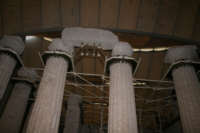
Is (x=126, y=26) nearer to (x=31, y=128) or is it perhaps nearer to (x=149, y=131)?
(x=31, y=128)

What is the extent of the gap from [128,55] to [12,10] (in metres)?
6.79

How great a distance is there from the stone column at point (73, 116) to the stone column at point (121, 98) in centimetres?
530

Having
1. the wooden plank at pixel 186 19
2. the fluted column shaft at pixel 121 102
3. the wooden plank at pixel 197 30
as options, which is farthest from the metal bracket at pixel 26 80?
the wooden plank at pixel 197 30

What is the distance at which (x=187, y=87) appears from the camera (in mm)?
5906

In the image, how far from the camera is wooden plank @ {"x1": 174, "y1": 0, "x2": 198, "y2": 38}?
872 cm

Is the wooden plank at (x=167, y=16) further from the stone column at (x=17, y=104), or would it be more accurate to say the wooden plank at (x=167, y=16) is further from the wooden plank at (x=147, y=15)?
the stone column at (x=17, y=104)

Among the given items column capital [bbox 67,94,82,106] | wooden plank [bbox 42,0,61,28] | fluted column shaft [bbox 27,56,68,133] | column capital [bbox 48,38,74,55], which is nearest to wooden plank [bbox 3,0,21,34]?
wooden plank [bbox 42,0,61,28]

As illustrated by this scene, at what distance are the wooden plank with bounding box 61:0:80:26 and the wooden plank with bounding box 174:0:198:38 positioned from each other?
556cm

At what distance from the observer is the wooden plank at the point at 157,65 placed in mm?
11227

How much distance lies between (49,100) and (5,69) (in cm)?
270

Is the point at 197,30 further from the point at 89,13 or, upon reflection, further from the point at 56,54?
the point at 56,54

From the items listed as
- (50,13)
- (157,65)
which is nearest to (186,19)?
(157,65)

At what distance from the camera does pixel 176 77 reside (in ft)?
21.3

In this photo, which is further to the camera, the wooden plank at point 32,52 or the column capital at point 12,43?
the wooden plank at point 32,52
